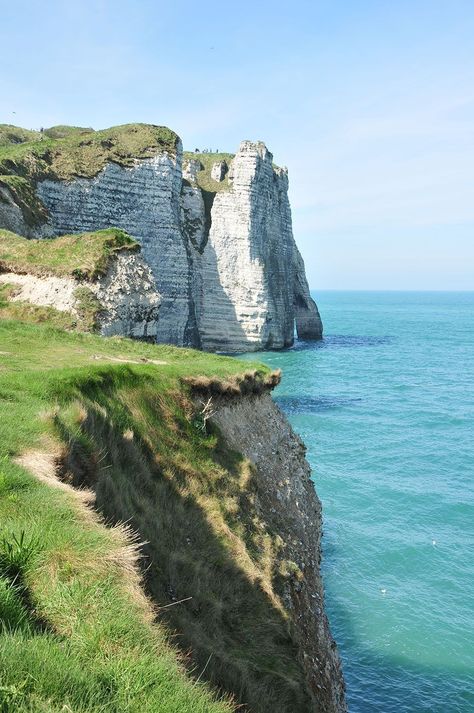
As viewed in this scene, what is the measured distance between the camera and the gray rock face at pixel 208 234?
50125 millimetres

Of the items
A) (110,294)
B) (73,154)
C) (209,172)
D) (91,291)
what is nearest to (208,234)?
(209,172)

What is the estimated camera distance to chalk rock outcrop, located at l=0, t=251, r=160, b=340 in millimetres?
26266

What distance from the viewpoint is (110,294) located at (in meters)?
27.5

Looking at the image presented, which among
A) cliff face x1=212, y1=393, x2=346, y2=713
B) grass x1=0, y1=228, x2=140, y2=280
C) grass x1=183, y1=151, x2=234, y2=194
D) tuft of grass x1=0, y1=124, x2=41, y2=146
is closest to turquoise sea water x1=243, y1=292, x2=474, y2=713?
cliff face x1=212, y1=393, x2=346, y2=713

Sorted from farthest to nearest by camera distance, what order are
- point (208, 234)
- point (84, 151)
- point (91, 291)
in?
point (208, 234), point (84, 151), point (91, 291)

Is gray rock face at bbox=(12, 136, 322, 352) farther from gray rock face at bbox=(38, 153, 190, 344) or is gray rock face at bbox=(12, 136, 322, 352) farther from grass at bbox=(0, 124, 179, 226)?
grass at bbox=(0, 124, 179, 226)

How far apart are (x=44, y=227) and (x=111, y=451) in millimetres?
35253

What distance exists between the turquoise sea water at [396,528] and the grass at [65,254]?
15.5 m

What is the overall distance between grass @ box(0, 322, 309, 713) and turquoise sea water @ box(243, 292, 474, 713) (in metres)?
6.58

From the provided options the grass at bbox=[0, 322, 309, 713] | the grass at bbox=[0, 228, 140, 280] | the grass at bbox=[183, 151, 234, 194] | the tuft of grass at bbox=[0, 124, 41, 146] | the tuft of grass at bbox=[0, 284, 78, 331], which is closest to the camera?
the grass at bbox=[0, 322, 309, 713]

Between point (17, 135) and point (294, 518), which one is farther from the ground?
point (17, 135)

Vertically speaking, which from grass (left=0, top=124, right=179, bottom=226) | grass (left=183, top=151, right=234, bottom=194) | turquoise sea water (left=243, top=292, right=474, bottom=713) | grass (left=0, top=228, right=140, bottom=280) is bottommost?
turquoise sea water (left=243, top=292, right=474, bottom=713)

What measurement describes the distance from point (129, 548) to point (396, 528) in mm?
21504

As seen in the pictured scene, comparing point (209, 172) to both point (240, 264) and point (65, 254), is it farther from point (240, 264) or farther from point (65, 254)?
point (65, 254)
